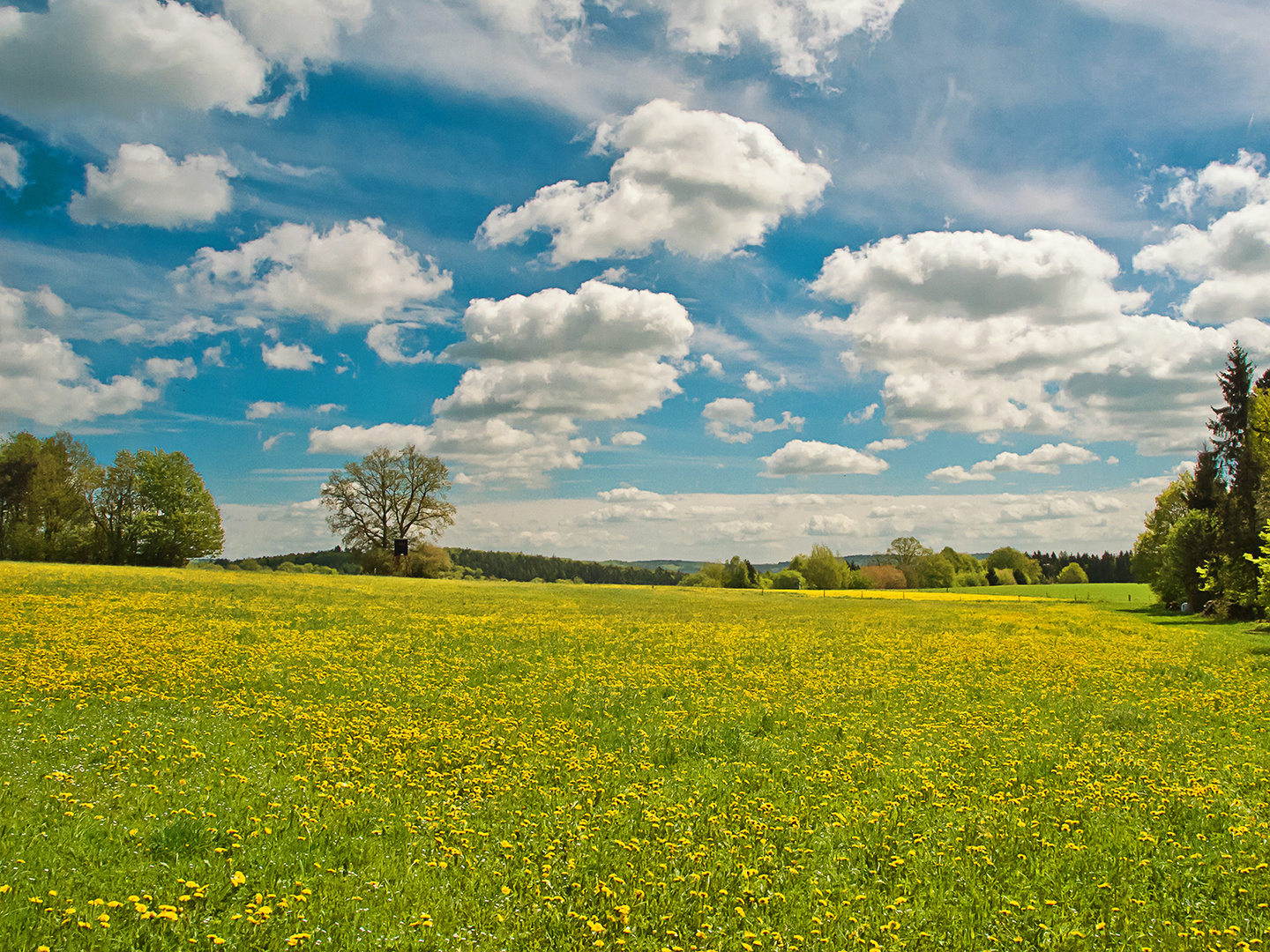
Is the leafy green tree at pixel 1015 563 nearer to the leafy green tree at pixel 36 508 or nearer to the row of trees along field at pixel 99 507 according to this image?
the row of trees along field at pixel 99 507

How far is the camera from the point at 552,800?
9602 millimetres

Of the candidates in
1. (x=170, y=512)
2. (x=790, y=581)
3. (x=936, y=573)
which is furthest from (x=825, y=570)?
(x=170, y=512)

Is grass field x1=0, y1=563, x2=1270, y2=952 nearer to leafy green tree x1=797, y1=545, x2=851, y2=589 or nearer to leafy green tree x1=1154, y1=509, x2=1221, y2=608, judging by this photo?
leafy green tree x1=1154, y1=509, x2=1221, y2=608

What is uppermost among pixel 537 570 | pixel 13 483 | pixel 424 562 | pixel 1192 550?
pixel 13 483

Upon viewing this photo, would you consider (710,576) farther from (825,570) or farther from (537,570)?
(537,570)

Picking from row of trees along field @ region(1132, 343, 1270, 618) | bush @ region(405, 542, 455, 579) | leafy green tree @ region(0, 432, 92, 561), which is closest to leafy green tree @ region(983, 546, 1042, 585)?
row of trees along field @ region(1132, 343, 1270, 618)

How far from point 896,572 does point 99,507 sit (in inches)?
5531

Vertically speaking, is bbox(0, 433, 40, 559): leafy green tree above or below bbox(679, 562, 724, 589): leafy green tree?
above

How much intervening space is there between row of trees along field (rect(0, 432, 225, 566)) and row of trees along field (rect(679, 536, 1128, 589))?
86471 millimetres

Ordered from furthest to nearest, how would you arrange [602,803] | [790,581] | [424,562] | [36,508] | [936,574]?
[936,574]
[790,581]
[424,562]
[36,508]
[602,803]

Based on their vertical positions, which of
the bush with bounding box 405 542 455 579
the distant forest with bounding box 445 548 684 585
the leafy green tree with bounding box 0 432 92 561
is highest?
the leafy green tree with bounding box 0 432 92 561

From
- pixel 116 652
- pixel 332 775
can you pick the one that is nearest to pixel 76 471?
pixel 116 652

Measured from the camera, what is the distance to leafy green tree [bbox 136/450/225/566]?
75000mm

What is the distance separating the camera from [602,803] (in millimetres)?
9602
